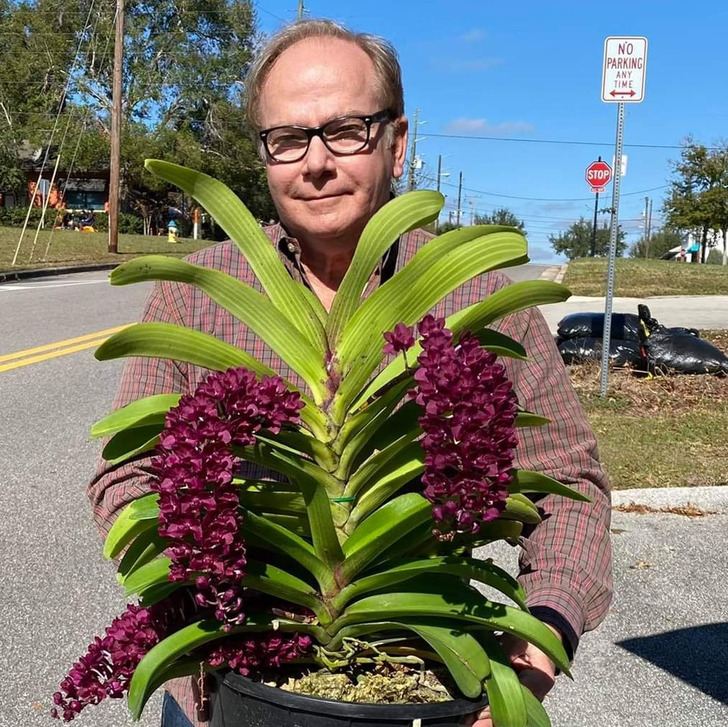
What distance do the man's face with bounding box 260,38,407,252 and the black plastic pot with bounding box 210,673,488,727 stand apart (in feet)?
2.86

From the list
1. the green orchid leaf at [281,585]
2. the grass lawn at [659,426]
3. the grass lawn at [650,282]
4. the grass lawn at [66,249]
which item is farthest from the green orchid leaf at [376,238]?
the grass lawn at [66,249]

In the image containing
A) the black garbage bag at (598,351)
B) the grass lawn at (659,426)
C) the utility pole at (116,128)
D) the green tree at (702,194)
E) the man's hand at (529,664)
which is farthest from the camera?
the green tree at (702,194)

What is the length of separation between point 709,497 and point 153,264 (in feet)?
17.2

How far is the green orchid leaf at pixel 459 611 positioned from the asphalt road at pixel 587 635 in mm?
2437

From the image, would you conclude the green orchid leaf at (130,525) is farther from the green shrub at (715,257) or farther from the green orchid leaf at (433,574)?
the green shrub at (715,257)

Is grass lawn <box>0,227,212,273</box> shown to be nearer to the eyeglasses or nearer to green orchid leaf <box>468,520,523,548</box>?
the eyeglasses

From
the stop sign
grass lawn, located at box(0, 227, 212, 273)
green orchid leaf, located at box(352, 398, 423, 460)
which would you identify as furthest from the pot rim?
grass lawn, located at box(0, 227, 212, 273)

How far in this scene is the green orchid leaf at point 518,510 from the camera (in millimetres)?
1240

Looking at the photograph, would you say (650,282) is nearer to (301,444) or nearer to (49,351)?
(49,351)

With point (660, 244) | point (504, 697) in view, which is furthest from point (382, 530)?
point (660, 244)

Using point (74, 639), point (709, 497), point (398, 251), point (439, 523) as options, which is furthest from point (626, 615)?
point (439, 523)

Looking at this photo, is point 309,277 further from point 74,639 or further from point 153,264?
point 74,639

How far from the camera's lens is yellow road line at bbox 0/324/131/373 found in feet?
32.3

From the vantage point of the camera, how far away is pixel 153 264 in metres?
1.18
